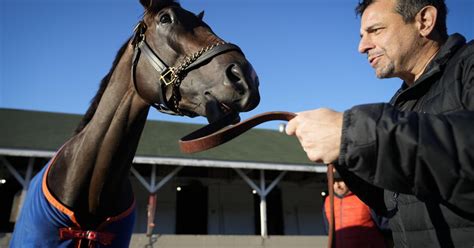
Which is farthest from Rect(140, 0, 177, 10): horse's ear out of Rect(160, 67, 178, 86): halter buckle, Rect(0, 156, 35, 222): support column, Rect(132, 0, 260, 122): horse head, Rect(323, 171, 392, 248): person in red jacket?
Rect(0, 156, 35, 222): support column

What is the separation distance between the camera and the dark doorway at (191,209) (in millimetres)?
12852

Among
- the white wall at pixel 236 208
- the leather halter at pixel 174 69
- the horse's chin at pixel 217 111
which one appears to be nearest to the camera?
the horse's chin at pixel 217 111

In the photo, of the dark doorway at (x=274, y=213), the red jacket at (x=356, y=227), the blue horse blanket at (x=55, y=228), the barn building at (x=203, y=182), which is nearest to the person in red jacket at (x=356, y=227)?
the red jacket at (x=356, y=227)

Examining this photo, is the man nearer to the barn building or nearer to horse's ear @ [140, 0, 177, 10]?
horse's ear @ [140, 0, 177, 10]

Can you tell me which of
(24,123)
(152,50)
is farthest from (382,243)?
(24,123)

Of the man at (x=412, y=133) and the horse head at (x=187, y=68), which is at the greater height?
the horse head at (x=187, y=68)

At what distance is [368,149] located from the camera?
2.93 feet

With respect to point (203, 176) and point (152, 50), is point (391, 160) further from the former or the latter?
point (203, 176)

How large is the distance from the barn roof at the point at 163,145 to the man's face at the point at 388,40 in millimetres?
9353

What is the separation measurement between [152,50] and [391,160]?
1975 millimetres

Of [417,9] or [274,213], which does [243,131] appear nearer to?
[417,9]

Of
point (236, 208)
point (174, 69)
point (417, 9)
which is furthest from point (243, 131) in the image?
point (236, 208)

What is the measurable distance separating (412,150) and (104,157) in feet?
6.92

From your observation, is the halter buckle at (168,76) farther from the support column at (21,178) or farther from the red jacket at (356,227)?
the support column at (21,178)
